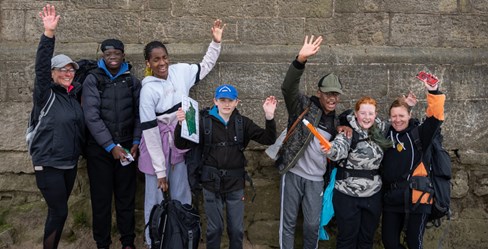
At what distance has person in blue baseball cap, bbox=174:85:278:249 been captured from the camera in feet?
13.4

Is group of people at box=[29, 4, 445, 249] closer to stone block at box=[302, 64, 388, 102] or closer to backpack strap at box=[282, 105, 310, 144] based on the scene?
backpack strap at box=[282, 105, 310, 144]

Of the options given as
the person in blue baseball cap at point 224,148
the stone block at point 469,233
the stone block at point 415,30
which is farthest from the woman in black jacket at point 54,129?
the stone block at point 469,233

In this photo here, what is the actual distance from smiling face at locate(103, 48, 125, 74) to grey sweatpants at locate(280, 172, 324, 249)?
1724 mm

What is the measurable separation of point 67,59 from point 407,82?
304 cm

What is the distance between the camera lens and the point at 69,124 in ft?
13.1

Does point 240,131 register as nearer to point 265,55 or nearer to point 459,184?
point 265,55

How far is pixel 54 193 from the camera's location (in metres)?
4.01

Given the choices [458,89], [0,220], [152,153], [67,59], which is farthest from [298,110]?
[0,220]

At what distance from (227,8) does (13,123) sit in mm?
2232

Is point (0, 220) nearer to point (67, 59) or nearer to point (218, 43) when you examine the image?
point (67, 59)

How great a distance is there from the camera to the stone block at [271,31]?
15.3ft

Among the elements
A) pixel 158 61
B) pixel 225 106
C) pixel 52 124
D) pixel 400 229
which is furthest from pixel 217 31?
pixel 400 229

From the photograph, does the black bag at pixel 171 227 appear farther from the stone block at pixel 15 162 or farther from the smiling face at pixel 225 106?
the stone block at pixel 15 162

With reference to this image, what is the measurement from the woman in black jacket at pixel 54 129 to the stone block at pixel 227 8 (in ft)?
3.73
